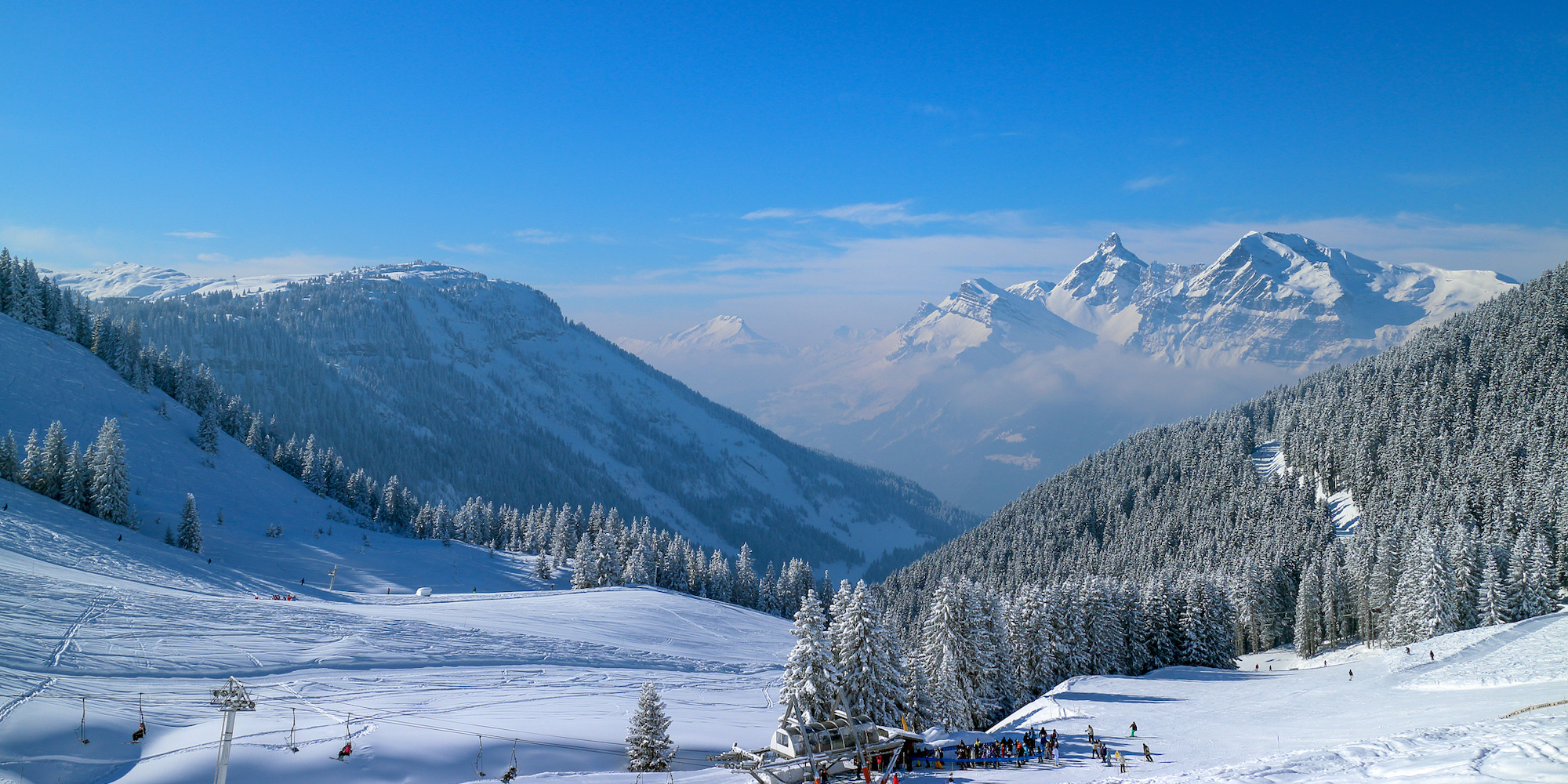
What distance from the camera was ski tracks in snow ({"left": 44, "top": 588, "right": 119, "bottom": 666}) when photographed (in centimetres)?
3294

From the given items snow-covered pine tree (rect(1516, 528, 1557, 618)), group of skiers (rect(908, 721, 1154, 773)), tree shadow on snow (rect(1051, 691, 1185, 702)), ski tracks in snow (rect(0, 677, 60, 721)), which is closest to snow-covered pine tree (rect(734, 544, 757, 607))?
tree shadow on snow (rect(1051, 691, 1185, 702))

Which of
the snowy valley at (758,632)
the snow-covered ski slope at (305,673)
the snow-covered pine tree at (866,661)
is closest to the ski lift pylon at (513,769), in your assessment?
the snowy valley at (758,632)

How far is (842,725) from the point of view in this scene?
2409 centimetres

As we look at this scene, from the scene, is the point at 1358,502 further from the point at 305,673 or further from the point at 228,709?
the point at 228,709

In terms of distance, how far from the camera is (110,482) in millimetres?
70625

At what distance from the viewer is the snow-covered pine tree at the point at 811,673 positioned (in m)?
34.7

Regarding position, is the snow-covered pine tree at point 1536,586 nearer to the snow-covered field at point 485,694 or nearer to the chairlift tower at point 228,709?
the snow-covered field at point 485,694

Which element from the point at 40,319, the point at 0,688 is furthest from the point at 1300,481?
the point at 40,319

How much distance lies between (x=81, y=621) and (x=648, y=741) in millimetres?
32782

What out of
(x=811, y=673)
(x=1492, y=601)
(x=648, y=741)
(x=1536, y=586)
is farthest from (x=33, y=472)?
(x=1536, y=586)

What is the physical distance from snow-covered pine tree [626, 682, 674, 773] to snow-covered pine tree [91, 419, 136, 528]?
70522 millimetres

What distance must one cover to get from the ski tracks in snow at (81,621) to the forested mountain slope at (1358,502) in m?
50.2

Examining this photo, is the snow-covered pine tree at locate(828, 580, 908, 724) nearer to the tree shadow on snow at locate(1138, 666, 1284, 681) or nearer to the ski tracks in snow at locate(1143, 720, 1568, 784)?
the ski tracks in snow at locate(1143, 720, 1568, 784)

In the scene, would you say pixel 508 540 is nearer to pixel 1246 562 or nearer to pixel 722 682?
pixel 722 682
